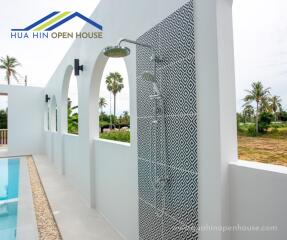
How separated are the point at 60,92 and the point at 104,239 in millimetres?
6112

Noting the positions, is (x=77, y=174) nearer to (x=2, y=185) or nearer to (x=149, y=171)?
(x=2, y=185)

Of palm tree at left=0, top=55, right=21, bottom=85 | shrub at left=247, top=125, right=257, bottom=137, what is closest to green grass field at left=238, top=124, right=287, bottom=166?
shrub at left=247, top=125, right=257, bottom=137

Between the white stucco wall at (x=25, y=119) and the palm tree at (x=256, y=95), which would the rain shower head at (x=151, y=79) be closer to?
the palm tree at (x=256, y=95)

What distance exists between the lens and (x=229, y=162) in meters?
1.70

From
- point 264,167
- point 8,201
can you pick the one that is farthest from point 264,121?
point 8,201

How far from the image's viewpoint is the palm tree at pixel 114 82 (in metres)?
28.2

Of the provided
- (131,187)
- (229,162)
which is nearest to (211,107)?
(229,162)

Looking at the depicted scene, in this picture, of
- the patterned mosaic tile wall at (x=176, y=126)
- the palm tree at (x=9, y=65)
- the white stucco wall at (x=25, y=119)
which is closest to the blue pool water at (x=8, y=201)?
the patterned mosaic tile wall at (x=176, y=126)

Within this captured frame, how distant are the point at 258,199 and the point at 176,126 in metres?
0.93

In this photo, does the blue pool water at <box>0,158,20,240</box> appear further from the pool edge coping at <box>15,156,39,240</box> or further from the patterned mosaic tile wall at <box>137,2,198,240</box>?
the patterned mosaic tile wall at <box>137,2,198,240</box>

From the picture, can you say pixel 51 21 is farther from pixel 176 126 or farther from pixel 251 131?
pixel 251 131

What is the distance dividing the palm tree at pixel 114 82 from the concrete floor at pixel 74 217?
2212 centimetres

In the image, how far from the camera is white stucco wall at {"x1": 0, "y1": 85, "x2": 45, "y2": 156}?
40.7 feet

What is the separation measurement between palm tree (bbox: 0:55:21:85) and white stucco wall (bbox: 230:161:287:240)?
26.9m
